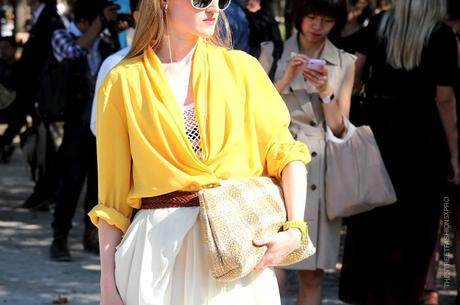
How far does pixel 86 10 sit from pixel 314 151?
3349mm

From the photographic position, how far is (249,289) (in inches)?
132

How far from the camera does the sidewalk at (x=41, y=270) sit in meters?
7.41

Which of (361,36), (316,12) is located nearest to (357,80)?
Result: (361,36)

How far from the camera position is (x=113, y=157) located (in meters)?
3.40

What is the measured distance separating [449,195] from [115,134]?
12.5 ft

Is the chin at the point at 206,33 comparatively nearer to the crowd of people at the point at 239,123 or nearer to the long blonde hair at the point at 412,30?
the crowd of people at the point at 239,123

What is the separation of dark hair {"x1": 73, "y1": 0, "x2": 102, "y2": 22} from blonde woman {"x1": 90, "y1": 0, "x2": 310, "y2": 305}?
5.26 m

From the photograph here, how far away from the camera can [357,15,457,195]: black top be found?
629cm

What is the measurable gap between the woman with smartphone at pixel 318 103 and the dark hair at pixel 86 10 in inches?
114

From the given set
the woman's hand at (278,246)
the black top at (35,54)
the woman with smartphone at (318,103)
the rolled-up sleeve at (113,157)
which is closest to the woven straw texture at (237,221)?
the woman's hand at (278,246)

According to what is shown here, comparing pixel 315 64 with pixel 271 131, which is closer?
pixel 271 131

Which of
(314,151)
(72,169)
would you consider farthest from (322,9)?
(72,169)

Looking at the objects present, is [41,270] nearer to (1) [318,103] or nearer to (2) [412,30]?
(1) [318,103]

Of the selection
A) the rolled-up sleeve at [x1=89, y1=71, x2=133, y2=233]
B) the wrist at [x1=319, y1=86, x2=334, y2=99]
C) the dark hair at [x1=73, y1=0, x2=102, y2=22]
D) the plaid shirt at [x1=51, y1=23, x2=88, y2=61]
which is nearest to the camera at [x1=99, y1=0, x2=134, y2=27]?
the dark hair at [x1=73, y1=0, x2=102, y2=22]
